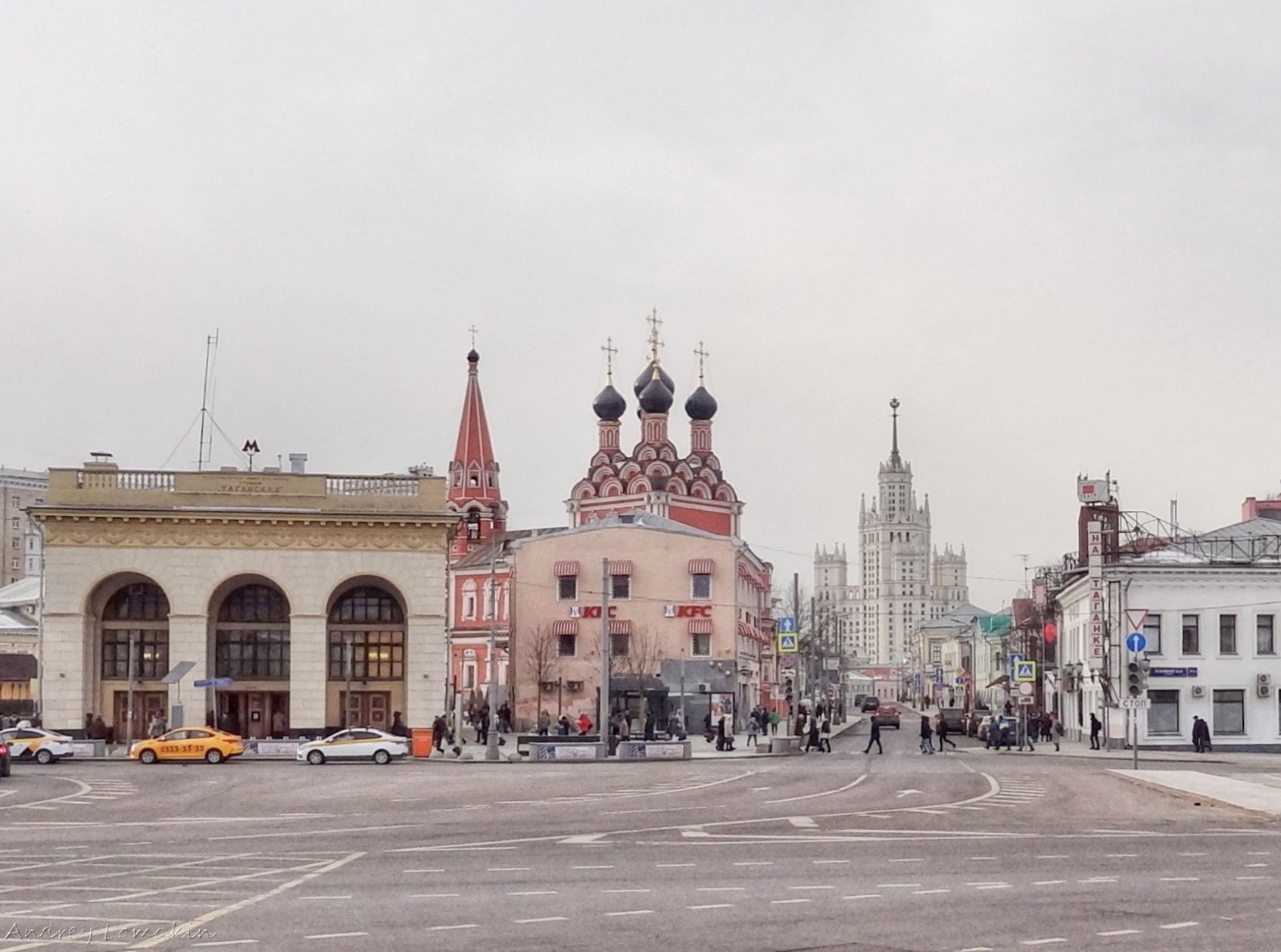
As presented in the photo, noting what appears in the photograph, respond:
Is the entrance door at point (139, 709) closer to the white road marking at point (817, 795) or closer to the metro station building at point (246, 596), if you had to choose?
the metro station building at point (246, 596)

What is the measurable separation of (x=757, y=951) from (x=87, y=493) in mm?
51910

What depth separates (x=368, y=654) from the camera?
64.8m

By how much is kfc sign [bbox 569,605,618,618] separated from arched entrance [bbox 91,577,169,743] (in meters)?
24.2

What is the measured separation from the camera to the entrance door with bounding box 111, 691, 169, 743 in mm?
62906

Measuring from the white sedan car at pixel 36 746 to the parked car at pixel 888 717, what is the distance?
48.4 m

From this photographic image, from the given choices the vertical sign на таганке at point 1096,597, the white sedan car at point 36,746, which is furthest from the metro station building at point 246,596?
the vertical sign на таганке at point 1096,597

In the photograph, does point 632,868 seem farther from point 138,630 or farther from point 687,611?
point 687,611

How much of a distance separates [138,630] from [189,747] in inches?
549

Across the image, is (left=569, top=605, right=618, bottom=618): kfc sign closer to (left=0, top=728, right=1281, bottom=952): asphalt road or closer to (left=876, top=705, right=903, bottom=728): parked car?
(left=876, top=705, right=903, bottom=728): parked car

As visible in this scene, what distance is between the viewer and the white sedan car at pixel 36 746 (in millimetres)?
51500

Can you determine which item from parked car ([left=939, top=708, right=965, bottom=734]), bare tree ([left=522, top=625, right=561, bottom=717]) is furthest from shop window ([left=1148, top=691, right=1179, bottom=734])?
bare tree ([left=522, top=625, right=561, bottom=717])

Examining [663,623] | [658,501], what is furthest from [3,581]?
[663,623]

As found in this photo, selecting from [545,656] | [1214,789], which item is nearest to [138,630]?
[545,656]

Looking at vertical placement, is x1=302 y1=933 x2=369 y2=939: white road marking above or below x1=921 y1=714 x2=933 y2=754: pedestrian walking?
above
